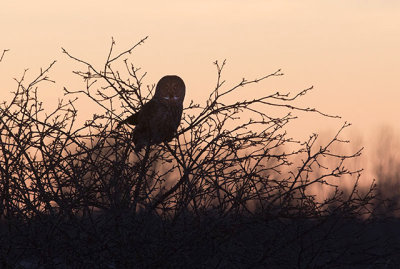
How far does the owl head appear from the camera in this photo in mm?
11328

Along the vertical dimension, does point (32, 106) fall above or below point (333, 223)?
above

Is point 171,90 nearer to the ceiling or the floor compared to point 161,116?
nearer to the ceiling

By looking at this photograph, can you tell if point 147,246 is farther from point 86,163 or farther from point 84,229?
point 86,163

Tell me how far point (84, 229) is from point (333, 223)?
2325 mm

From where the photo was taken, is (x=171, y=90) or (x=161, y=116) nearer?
(x=161, y=116)

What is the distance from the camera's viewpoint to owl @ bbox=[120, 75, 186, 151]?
8.94m

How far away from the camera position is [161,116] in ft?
35.5

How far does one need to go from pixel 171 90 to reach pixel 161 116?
30.2 inches

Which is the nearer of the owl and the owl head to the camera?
the owl

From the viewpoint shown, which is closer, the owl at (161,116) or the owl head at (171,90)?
the owl at (161,116)

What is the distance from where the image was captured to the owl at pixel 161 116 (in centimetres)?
894

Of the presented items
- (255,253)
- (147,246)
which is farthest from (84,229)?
(255,253)

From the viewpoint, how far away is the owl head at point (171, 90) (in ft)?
37.2

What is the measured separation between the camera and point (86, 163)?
27.0 feet
